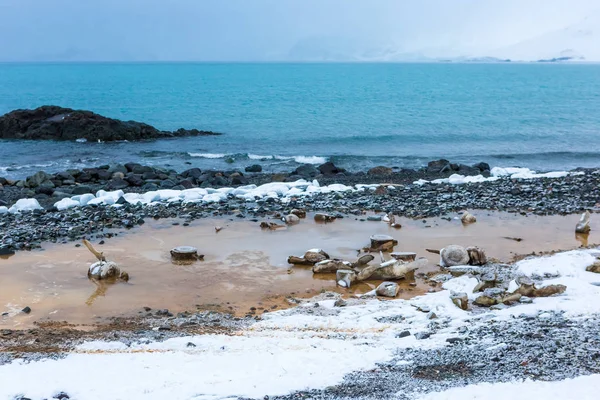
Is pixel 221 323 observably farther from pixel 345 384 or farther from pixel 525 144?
pixel 525 144

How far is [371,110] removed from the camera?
55000mm

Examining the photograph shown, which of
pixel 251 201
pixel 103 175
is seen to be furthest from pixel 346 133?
pixel 251 201

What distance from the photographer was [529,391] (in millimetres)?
5609

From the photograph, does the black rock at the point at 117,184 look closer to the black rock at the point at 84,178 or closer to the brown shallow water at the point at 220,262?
the black rock at the point at 84,178

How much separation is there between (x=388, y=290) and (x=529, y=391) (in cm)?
410

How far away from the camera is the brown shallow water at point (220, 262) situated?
376 inches

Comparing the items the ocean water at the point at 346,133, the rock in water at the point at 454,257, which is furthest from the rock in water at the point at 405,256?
the ocean water at the point at 346,133

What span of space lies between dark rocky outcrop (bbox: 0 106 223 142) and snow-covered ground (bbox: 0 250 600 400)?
29595 mm

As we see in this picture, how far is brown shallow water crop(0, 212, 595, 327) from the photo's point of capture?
9.56 m

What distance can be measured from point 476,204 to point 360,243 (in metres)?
4.75

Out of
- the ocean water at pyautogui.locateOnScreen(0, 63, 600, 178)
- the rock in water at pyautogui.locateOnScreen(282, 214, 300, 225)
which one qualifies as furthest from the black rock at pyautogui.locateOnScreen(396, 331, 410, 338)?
the ocean water at pyautogui.locateOnScreen(0, 63, 600, 178)

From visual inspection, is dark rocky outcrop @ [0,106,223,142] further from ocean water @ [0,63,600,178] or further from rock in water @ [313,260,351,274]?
rock in water @ [313,260,351,274]

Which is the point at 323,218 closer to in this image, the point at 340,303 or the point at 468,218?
the point at 468,218

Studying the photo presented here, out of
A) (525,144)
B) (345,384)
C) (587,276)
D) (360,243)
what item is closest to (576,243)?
(587,276)
